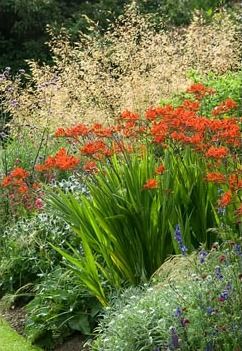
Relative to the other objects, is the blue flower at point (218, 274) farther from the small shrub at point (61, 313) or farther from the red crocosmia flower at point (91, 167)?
the red crocosmia flower at point (91, 167)

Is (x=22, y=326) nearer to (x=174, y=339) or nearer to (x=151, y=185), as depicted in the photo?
(x=151, y=185)

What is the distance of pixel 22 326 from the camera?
5629 millimetres

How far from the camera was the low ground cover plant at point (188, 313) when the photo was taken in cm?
354

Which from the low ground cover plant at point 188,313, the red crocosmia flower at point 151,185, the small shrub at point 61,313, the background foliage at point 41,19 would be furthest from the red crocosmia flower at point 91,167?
the background foliage at point 41,19

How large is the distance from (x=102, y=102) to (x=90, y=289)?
192 inches

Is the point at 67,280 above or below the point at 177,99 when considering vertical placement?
below

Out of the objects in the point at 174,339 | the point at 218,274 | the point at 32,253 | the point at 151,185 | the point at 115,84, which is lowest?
the point at 32,253

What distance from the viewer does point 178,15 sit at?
1800cm

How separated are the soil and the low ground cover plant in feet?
2.00

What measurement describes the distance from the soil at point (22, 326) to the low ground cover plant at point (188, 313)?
2.00 ft

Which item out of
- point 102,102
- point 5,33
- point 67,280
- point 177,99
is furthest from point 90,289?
point 5,33

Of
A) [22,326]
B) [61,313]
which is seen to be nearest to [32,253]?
[22,326]

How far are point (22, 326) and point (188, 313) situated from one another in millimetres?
2264

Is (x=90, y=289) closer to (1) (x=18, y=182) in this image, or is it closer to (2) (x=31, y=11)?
(1) (x=18, y=182)
